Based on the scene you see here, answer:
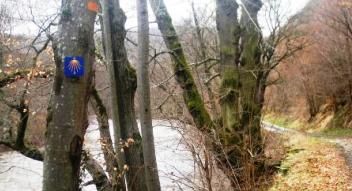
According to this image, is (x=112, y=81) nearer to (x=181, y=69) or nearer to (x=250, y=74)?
(x=181, y=69)

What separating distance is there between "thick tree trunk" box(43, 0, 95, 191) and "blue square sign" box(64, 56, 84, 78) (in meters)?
0.04

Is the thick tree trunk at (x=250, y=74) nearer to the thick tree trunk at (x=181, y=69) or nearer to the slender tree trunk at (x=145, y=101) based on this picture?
the thick tree trunk at (x=181, y=69)

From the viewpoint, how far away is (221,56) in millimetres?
10766

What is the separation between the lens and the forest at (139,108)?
3564 mm

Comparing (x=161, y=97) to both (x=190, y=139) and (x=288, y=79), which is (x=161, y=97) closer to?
(x=190, y=139)

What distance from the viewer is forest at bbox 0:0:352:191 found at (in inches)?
140

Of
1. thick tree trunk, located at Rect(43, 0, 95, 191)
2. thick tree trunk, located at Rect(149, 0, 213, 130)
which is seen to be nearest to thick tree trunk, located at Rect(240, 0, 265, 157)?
thick tree trunk, located at Rect(149, 0, 213, 130)

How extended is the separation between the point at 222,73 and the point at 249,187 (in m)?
5.02

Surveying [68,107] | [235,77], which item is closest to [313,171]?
[235,77]

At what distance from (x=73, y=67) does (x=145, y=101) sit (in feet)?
9.53

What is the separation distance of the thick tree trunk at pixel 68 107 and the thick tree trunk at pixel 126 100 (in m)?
3.21

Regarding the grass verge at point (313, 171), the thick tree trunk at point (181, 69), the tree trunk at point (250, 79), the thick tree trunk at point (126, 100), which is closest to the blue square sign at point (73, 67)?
the thick tree trunk at point (126, 100)

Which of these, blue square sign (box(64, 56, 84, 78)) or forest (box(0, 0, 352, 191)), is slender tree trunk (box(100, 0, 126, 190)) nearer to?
forest (box(0, 0, 352, 191))

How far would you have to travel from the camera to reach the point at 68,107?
3479 mm
